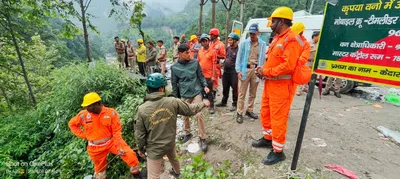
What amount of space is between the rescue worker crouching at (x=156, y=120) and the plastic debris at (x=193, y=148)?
3.20 ft

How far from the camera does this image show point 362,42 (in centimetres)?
173

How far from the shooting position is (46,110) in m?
5.38

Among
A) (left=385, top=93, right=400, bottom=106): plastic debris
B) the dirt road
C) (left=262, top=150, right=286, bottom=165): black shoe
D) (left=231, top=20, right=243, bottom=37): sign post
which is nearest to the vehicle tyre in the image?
(left=385, top=93, right=400, bottom=106): plastic debris

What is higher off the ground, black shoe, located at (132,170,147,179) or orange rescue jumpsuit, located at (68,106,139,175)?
orange rescue jumpsuit, located at (68,106,139,175)

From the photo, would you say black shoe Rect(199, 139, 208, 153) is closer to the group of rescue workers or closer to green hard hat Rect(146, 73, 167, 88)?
the group of rescue workers

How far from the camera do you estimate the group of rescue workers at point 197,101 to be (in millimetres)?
2381

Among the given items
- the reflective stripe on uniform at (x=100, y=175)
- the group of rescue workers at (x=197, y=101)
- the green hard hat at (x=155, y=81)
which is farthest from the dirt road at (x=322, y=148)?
the reflective stripe on uniform at (x=100, y=175)

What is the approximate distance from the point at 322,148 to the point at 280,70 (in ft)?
5.69

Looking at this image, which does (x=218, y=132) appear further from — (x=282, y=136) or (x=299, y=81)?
(x=299, y=81)

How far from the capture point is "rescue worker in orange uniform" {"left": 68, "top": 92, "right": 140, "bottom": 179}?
318cm

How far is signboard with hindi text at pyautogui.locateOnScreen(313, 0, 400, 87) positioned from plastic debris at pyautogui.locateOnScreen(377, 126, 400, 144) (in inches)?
114

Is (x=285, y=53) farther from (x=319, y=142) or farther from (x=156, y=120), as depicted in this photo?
(x=319, y=142)

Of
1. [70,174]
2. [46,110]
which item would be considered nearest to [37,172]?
[70,174]

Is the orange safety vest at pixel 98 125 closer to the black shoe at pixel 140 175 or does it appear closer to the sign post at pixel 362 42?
the black shoe at pixel 140 175
